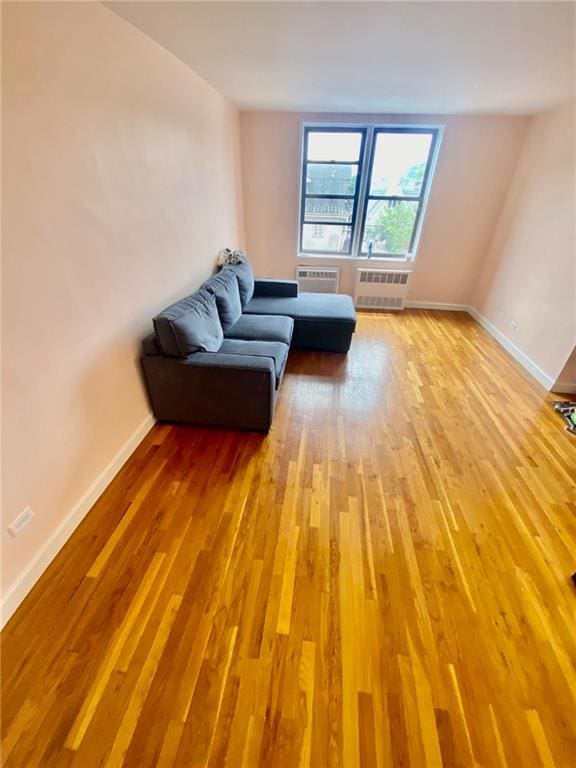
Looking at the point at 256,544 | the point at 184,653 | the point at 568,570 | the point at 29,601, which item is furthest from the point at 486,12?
the point at 29,601

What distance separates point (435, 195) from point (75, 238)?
435cm

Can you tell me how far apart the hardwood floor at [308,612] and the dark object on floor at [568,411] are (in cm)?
30

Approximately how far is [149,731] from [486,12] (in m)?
3.28

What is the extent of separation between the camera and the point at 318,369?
10.2ft

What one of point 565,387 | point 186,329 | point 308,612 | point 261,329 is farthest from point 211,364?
point 565,387

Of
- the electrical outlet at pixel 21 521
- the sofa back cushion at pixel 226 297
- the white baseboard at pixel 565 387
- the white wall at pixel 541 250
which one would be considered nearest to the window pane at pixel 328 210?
the white wall at pixel 541 250

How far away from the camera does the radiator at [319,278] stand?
4.65 metres

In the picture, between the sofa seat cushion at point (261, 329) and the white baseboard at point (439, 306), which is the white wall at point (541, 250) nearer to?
the white baseboard at point (439, 306)

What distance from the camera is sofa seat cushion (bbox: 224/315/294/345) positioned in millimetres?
2715

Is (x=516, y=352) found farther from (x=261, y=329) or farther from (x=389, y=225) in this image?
(x=261, y=329)

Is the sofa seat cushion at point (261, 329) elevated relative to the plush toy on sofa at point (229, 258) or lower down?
lower down

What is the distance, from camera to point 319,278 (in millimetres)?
4703

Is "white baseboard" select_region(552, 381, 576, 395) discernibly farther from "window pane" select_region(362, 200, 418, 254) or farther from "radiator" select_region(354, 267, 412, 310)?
"window pane" select_region(362, 200, 418, 254)

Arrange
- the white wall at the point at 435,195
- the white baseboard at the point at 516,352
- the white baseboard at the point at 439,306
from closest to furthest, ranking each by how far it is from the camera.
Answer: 1. the white baseboard at the point at 516,352
2. the white wall at the point at 435,195
3. the white baseboard at the point at 439,306
